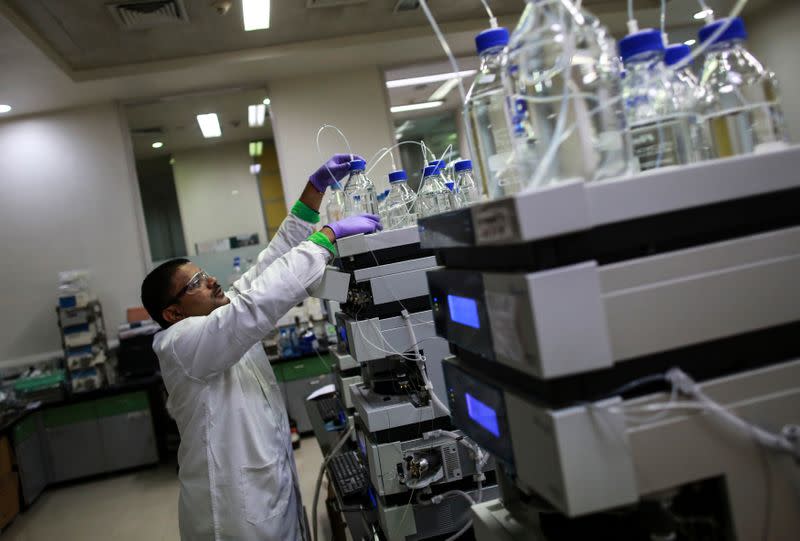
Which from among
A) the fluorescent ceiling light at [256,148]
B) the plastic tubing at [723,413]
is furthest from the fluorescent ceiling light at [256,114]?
the plastic tubing at [723,413]

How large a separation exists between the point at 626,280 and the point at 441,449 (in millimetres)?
854

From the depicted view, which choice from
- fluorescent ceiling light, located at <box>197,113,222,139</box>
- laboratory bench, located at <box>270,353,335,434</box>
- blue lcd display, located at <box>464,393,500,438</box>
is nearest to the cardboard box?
laboratory bench, located at <box>270,353,335,434</box>

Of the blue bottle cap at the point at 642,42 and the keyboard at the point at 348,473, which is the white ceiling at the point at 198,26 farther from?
the blue bottle cap at the point at 642,42

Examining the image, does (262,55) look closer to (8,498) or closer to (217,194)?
(217,194)

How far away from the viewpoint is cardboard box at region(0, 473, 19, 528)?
12.4 ft

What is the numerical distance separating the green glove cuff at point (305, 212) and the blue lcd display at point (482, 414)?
127 cm

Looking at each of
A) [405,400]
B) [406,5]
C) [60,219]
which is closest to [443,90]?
[406,5]

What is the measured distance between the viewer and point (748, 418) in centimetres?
74

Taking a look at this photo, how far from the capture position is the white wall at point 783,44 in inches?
212

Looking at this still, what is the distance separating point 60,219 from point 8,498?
7.23 feet

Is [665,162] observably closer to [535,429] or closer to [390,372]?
[535,429]

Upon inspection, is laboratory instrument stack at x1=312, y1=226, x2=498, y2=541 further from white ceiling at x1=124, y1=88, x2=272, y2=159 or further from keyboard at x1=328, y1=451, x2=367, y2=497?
white ceiling at x1=124, y1=88, x2=272, y2=159

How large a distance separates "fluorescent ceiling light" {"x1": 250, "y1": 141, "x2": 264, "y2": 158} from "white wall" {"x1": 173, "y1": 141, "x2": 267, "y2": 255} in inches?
2.3

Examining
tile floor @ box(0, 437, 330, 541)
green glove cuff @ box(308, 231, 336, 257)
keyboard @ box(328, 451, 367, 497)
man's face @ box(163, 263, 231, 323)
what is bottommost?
tile floor @ box(0, 437, 330, 541)
